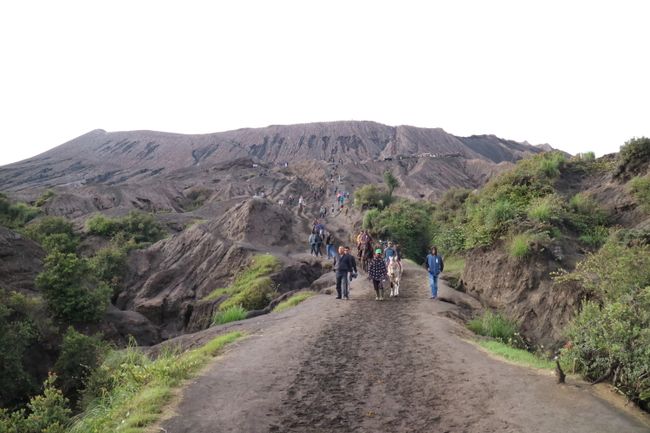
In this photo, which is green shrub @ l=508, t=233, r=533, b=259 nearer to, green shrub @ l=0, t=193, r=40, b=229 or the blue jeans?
the blue jeans

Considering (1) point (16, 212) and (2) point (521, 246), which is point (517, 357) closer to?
(2) point (521, 246)

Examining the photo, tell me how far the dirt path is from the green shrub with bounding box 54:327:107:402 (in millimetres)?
7171

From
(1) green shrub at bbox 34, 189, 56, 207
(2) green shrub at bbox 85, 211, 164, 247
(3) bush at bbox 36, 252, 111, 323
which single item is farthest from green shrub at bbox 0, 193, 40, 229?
(3) bush at bbox 36, 252, 111, 323

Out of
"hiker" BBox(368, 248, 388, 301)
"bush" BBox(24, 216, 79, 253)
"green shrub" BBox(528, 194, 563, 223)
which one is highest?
"green shrub" BBox(528, 194, 563, 223)

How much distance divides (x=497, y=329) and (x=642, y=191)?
818cm

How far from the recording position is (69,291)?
59.3ft

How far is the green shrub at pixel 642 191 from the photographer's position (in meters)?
15.1

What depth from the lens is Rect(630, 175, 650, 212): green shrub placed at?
15.1 metres

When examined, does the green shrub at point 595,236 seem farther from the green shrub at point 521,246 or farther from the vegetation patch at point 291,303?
the vegetation patch at point 291,303

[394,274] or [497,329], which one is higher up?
[394,274]

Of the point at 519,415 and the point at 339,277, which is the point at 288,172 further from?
the point at 519,415

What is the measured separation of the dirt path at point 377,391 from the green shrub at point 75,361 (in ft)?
23.5

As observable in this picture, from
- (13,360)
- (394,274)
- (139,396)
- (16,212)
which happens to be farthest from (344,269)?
(16,212)

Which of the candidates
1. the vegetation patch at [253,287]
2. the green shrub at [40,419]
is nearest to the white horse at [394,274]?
the vegetation patch at [253,287]
